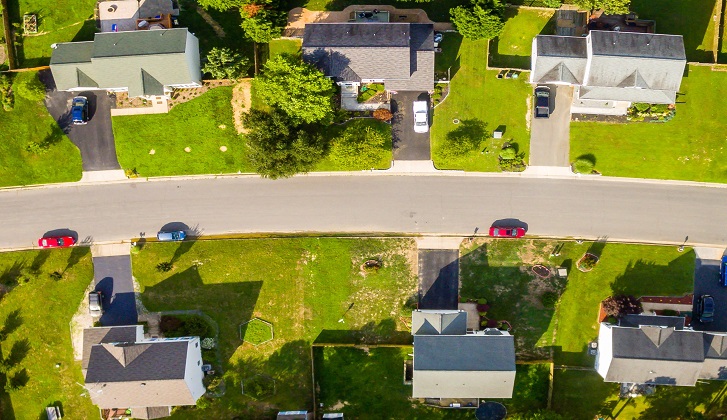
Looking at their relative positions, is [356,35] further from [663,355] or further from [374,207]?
[663,355]

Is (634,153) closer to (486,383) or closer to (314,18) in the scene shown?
(486,383)

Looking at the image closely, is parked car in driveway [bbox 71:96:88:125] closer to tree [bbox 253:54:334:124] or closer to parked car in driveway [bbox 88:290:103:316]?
parked car in driveway [bbox 88:290:103:316]

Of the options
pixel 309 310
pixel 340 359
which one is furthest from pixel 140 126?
pixel 340 359

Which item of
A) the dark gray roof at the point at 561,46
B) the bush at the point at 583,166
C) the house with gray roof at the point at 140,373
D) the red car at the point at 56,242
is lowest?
the house with gray roof at the point at 140,373

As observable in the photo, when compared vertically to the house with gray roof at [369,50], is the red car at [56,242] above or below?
below

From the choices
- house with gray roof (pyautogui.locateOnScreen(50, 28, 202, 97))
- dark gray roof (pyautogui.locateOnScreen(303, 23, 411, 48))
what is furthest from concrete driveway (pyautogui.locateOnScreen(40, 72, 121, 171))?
dark gray roof (pyautogui.locateOnScreen(303, 23, 411, 48))

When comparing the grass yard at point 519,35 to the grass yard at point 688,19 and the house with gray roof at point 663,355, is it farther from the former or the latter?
the house with gray roof at point 663,355

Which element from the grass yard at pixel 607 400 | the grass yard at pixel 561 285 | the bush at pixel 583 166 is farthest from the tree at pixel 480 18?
the grass yard at pixel 607 400

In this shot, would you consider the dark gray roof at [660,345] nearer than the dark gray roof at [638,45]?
No

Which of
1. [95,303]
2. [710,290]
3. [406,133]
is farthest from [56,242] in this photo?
[710,290]
